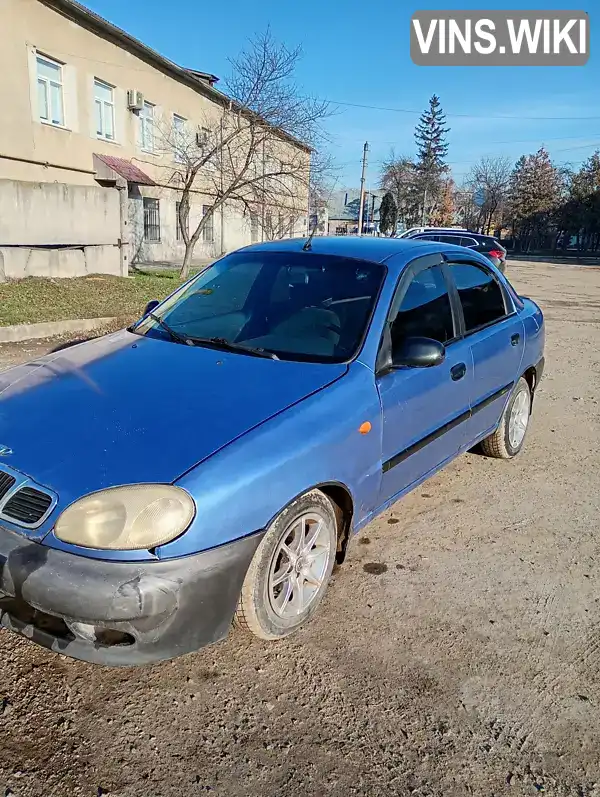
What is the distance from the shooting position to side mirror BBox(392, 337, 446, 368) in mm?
2934

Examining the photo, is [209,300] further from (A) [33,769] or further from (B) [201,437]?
A: (A) [33,769]

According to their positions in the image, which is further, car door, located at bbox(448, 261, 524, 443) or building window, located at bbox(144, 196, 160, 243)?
building window, located at bbox(144, 196, 160, 243)

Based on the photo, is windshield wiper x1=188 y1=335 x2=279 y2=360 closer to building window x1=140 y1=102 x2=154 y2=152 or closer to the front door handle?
the front door handle

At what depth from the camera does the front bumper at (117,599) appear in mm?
1977

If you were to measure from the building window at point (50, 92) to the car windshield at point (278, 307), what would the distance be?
17423 mm

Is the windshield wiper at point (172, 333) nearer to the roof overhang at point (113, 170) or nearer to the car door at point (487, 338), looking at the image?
the car door at point (487, 338)

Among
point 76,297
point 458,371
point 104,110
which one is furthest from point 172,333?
point 104,110

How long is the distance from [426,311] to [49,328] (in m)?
6.57

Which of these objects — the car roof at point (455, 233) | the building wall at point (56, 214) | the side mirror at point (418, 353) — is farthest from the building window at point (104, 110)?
the side mirror at point (418, 353)

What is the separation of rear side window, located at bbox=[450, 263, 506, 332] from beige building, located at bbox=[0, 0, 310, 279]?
40.0 ft

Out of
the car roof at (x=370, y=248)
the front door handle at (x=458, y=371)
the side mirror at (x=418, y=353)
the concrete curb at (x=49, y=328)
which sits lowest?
the concrete curb at (x=49, y=328)

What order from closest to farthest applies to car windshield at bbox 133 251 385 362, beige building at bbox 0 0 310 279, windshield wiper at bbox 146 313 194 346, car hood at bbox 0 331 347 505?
car hood at bbox 0 331 347 505
car windshield at bbox 133 251 385 362
windshield wiper at bbox 146 313 194 346
beige building at bbox 0 0 310 279

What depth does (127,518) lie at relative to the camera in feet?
6.66

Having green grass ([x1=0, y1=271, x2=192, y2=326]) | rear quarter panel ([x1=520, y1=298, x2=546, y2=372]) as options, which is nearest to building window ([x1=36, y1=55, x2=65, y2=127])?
green grass ([x1=0, y1=271, x2=192, y2=326])
